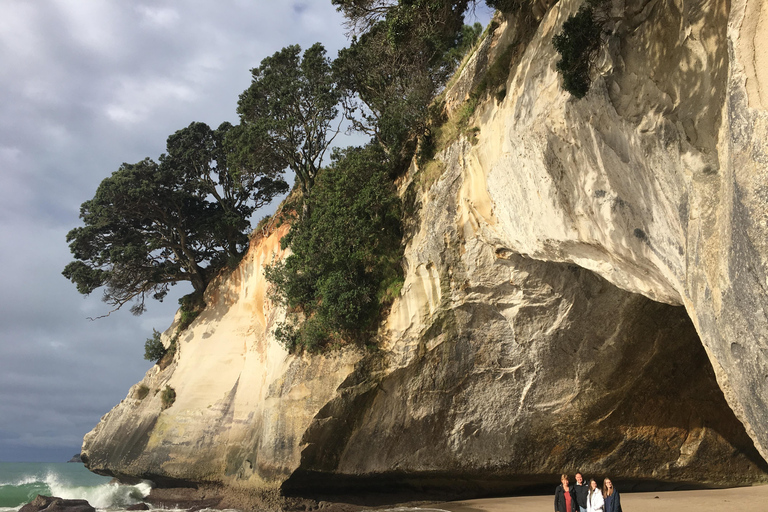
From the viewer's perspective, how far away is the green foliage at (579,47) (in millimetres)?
8072

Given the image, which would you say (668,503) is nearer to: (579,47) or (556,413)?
(556,413)

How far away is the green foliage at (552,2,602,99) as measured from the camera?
8.07 meters

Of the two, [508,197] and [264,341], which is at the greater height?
[508,197]

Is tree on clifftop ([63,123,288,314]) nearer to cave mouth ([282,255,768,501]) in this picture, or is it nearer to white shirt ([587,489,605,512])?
cave mouth ([282,255,768,501])

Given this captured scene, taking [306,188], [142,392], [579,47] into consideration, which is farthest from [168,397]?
[579,47]

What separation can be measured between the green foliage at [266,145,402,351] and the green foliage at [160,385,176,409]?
753 centimetres

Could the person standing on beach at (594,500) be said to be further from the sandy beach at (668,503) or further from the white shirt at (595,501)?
the sandy beach at (668,503)

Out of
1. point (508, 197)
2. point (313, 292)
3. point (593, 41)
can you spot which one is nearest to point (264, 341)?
point (313, 292)

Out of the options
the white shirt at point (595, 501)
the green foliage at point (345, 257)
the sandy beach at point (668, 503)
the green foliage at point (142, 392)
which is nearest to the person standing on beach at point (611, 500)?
the white shirt at point (595, 501)

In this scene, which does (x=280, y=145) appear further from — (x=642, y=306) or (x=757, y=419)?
(x=757, y=419)

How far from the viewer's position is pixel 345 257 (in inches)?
639

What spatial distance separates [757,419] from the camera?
586 cm

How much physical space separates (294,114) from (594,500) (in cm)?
1647

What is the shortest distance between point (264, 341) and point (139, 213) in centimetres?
914
